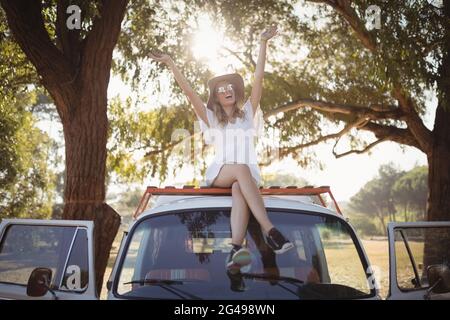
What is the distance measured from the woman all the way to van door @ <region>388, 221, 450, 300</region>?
686 millimetres

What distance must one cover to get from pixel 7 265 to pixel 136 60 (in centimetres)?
646

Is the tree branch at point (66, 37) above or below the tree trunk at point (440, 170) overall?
above

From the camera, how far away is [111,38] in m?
7.15

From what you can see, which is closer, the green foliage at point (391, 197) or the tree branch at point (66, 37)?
the tree branch at point (66, 37)

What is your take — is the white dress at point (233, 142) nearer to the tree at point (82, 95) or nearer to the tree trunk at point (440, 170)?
the tree at point (82, 95)

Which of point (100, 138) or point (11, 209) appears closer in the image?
point (100, 138)

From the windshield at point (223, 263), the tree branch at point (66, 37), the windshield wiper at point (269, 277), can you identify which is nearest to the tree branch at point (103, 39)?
the tree branch at point (66, 37)

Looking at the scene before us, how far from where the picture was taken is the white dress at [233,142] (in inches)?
165

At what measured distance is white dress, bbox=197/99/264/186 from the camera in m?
4.18

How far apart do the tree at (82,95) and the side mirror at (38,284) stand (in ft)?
10.3
